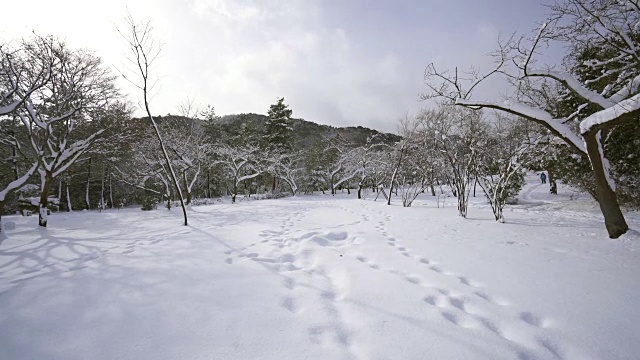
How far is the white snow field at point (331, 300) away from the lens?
5.82 feet

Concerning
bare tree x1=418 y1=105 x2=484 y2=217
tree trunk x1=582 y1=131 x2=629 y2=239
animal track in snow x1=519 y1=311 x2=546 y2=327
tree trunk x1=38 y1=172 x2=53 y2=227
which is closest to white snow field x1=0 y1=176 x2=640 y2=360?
animal track in snow x1=519 y1=311 x2=546 y2=327

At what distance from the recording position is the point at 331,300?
247 cm

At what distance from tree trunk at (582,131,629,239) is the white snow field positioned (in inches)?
9.3

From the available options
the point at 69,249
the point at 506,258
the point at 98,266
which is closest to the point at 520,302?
the point at 506,258

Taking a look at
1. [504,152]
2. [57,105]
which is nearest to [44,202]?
[57,105]

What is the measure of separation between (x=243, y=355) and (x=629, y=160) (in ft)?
40.2

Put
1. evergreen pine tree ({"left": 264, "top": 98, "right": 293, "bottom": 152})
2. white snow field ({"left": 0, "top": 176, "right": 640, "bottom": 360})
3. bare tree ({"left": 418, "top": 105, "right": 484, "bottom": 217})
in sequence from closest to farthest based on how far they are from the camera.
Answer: white snow field ({"left": 0, "top": 176, "right": 640, "bottom": 360})
bare tree ({"left": 418, "top": 105, "right": 484, "bottom": 217})
evergreen pine tree ({"left": 264, "top": 98, "right": 293, "bottom": 152})

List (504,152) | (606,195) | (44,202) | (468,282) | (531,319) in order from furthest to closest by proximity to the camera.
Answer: (504,152) → (44,202) → (606,195) → (468,282) → (531,319)

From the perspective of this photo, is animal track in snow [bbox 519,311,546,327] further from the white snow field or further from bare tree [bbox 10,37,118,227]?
bare tree [bbox 10,37,118,227]

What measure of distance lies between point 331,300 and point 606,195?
6.06m

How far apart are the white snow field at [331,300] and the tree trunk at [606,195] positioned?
24 centimetres

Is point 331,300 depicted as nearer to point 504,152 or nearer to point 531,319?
point 531,319

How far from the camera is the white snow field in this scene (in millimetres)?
1772

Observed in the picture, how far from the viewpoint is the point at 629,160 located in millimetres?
7598
